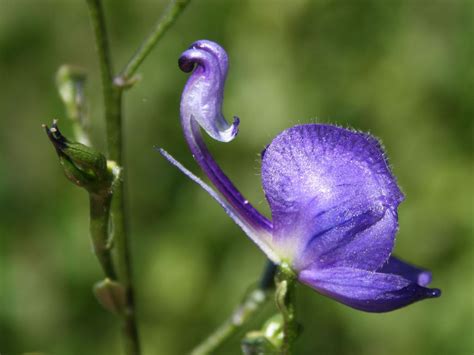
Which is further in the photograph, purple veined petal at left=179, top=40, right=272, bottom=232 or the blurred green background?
the blurred green background

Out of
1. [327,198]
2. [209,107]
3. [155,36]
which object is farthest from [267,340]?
[155,36]

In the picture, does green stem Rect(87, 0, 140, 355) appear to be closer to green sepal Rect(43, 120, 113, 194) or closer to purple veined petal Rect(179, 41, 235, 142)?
green sepal Rect(43, 120, 113, 194)

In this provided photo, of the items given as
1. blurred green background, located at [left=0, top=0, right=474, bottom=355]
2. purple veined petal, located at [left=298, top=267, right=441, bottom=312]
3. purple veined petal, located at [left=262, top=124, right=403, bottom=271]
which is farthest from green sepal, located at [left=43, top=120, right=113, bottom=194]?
blurred green background, located at [left=0, top=0, right=474, bottom=355]

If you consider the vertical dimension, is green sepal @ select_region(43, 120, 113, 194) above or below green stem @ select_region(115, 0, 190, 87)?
below

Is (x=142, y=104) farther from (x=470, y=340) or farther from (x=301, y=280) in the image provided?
(x=301, y=280)

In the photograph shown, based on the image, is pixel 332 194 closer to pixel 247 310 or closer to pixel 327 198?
pixel 327 198

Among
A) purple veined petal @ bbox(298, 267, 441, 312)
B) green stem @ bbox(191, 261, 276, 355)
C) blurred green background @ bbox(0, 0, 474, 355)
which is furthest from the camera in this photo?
blurred green background @ bbox(0, 0, 474, 355)

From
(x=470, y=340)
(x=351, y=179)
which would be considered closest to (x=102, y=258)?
(x=351, y=179)
